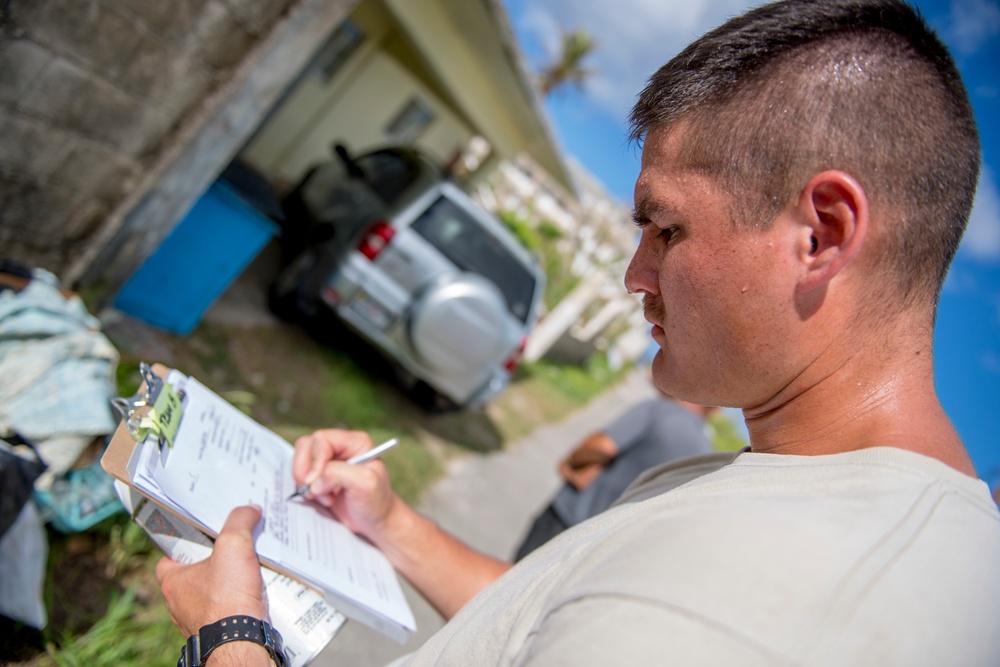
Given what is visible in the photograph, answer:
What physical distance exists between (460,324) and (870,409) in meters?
4.23

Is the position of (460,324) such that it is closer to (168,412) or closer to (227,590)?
(168,412)

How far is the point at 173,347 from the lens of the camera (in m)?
4.19

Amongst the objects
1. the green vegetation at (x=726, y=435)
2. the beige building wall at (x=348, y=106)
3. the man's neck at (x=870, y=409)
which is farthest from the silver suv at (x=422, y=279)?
the green vegetation at (x=726, y=435)

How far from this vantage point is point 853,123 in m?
1.00

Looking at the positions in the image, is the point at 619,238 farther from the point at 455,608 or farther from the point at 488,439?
the point at 455,608

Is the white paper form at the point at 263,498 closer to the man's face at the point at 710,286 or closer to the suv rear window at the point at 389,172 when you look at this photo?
the man's face at the point at 710,286

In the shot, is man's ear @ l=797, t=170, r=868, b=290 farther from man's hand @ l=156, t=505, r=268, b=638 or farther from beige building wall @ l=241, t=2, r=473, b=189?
beige building wall @ l=241, t=2, r=473, b=189

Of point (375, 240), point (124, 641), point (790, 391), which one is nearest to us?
point (790, 391)

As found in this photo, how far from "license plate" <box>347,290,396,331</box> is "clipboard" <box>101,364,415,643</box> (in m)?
3.68

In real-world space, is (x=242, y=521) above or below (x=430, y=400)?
above

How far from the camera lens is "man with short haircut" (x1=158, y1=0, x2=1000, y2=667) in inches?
28.2

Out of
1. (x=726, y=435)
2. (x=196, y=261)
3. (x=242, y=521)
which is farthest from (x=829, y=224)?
(x=726, y=435)

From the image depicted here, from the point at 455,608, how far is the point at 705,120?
4.37 ft

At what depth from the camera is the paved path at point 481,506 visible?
300 centimetres
